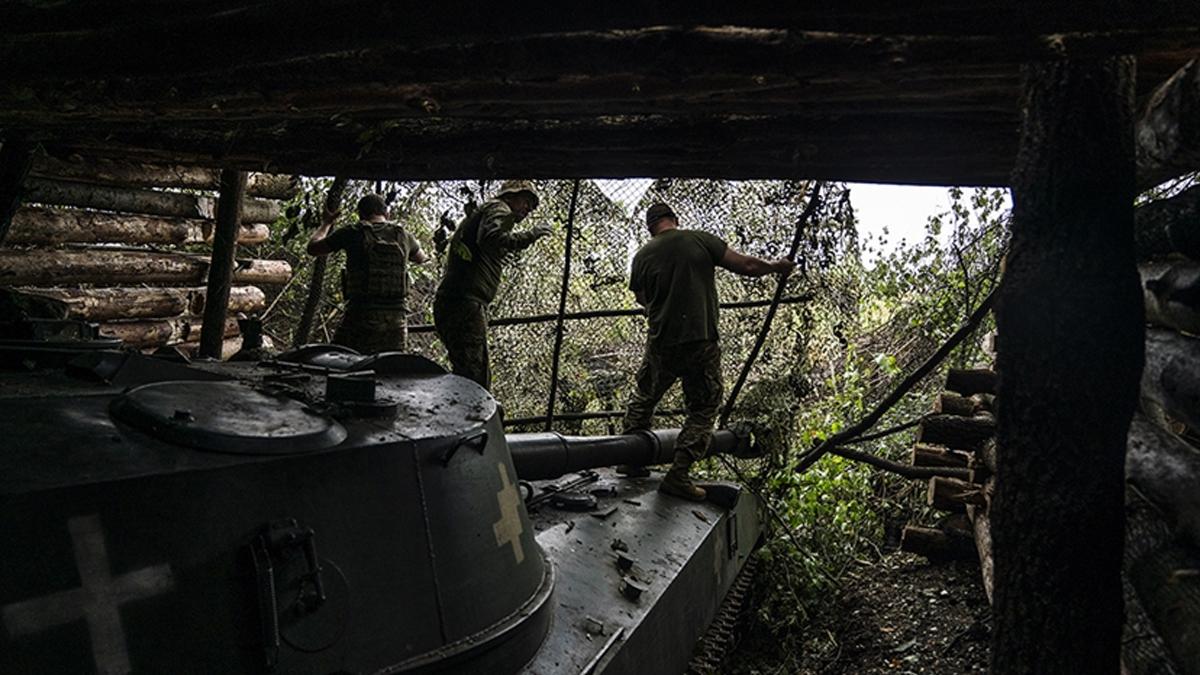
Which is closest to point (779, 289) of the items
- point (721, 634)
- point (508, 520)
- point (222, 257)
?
point (721, 634)

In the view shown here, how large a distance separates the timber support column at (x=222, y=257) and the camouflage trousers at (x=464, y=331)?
1737mm

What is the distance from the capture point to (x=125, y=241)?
26.0 ft

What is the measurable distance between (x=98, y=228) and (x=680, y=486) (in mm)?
5166

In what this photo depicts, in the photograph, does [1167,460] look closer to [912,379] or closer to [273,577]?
[912,379]

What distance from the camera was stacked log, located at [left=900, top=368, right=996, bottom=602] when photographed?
7.25 metres

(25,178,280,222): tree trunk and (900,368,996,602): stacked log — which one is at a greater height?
(25,178,280,222): tree trunk

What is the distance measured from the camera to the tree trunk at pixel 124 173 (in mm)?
6871

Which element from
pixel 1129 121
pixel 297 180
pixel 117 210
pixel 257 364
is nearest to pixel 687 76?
pixel 1129 121

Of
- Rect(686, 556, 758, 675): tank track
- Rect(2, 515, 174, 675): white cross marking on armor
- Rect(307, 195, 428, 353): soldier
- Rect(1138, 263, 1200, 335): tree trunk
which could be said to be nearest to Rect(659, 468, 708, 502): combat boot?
Rect(686, 556, 758, 675): tank track

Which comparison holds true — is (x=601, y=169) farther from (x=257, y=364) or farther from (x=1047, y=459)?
(x=1047, y=459)

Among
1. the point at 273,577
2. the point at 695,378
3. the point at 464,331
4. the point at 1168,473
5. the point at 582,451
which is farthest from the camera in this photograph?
Answer: the point at 464,331

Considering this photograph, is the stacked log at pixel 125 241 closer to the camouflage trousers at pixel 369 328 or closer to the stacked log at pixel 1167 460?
the camouflage trousers at pixel 369 328

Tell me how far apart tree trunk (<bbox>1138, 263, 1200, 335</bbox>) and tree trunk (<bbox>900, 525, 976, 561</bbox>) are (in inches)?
167

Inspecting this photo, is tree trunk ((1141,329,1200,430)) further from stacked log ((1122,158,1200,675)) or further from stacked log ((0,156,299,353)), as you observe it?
stacked log ((0,156,299,353))
